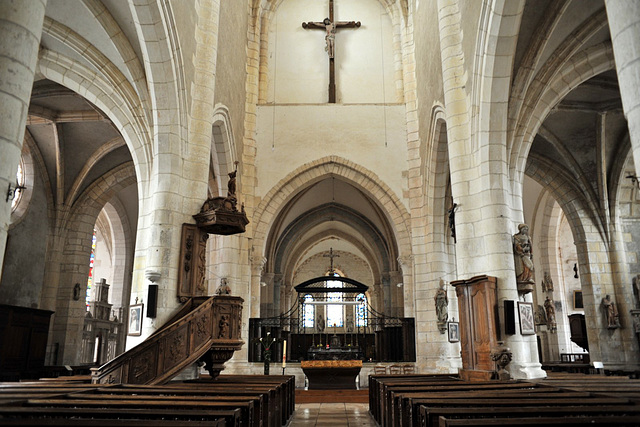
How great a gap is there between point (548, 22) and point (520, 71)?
91 centimetres

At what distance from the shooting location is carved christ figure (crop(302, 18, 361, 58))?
1679 centimetres

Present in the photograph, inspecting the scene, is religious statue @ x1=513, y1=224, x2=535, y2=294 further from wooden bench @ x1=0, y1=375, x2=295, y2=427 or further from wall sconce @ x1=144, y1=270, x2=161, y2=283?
wall sconce @ x1=144, y1=270, x2=161, y2=283

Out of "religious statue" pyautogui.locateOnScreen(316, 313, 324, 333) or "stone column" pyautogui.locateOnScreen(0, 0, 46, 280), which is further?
"religious statue" pyautogui.locateOnScreen(316, 313, 324, 333)

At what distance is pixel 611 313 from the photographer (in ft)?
44.7

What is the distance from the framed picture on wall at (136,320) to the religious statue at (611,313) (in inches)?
449

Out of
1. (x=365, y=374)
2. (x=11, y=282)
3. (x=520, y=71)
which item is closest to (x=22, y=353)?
(x=11, y=282)

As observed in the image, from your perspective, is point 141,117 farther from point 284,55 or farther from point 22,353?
point 284,55

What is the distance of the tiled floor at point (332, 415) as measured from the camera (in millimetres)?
7734

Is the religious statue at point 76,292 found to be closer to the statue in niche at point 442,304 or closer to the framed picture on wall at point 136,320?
the framed picture on wall at point 136,320

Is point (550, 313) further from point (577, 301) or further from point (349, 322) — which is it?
point (349, 322)

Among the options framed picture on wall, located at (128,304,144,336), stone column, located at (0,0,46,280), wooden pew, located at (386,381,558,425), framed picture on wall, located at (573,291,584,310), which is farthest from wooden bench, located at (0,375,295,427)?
framed picture on wall, located at (573,291,584,310)

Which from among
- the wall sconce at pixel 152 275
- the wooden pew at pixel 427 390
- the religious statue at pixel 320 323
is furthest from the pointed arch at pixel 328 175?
the religious statue at pixel 320 323

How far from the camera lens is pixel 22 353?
1270 cm

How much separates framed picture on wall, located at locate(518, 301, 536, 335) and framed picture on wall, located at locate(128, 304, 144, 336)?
226 inches
